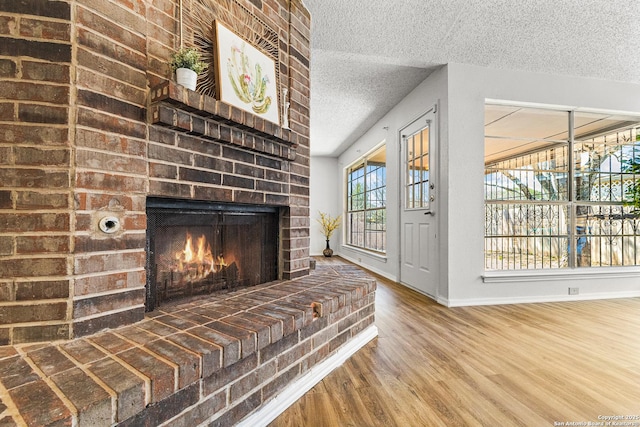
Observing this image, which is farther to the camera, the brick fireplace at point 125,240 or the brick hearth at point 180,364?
the brick fireplace at point 125,240

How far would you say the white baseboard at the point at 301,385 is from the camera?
1.24m

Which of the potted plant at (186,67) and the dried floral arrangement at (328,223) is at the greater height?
the potted plant at (186,67)

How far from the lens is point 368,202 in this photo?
19.7ft

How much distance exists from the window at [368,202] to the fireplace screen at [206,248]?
329cm

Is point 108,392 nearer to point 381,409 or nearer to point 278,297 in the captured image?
point 278,297

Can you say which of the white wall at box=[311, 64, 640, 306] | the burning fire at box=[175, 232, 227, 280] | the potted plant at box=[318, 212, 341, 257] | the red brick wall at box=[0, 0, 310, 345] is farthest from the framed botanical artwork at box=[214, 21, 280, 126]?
the potted plant at box=[318, 212, 341, 257]

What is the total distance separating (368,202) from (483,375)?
449 centimetres

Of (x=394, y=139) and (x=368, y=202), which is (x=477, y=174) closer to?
(x=394, y=139)

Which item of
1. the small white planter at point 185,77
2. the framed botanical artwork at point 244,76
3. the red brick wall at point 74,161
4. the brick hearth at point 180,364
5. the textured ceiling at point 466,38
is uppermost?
the textured ceiling at point 466,38

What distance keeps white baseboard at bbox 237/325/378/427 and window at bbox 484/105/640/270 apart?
2.04 metres

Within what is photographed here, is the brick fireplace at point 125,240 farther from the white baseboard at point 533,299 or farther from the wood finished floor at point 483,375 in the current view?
the white baseboard at point 533,299

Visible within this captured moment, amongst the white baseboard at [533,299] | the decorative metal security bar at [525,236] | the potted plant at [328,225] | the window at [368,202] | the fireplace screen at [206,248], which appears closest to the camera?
the fireplace screen at [206,248]

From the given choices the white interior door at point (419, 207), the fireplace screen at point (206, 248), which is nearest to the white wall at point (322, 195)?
the white interior door at point (419, 207)

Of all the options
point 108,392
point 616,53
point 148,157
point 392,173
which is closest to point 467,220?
point 392,173
